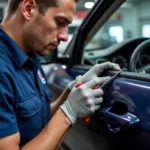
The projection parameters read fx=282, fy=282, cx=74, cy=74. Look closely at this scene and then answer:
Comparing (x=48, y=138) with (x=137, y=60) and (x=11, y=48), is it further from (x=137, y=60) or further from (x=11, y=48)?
(x=137, y=60)

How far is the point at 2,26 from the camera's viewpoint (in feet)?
4.51

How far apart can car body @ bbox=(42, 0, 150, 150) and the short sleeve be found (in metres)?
0.44

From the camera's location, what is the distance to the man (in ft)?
3.96

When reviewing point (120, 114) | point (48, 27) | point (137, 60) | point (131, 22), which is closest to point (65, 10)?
point (48, 27)

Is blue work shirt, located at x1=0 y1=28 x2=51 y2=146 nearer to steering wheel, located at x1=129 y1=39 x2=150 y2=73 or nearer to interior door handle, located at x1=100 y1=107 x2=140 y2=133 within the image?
interior door handle, located at x1=100 y1=107 x2=140 y2=133

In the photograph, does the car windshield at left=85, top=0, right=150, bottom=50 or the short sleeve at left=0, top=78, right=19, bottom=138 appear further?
the car windshield at left=85, top=0, right=150, bottom=50

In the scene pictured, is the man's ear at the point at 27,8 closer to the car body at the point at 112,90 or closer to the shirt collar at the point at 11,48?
the shirt collar at the point at 11,48

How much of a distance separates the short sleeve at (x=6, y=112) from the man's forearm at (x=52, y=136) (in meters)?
0.11

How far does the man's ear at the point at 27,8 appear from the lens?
1279mm

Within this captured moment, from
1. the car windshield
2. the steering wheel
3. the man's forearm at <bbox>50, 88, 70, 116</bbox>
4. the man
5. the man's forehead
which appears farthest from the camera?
the car windshield

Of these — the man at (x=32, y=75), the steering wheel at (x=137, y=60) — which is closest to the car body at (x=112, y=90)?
the steering wheel at (x=137, y=60)

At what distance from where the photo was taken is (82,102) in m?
1.30

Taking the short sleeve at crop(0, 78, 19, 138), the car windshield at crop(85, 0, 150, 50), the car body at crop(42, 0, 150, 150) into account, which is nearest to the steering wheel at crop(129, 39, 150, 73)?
the car body at crop(42, 0, 150, 150)

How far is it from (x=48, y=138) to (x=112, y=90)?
38 centimetres
